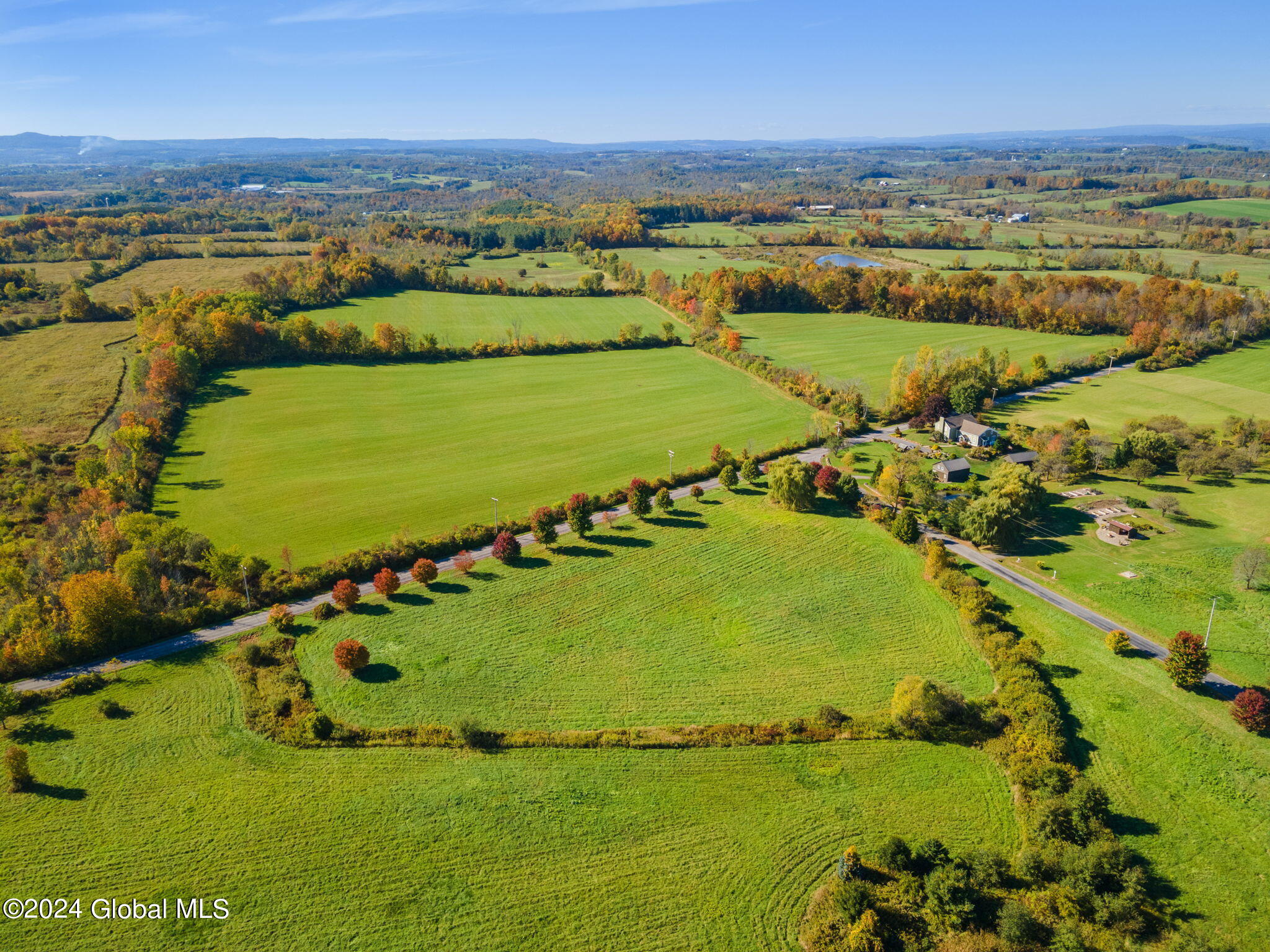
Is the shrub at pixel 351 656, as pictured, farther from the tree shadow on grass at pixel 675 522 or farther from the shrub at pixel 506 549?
the tree shadow on grass at pixel 675 522

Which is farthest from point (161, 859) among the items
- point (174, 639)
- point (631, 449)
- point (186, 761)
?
point (631, 449)

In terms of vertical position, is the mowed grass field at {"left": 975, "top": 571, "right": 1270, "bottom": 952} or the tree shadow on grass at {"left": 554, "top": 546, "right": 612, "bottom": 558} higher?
the tree shadow on grass at {"left": 554, "top": 546, "right": 612, "bottom": 558}

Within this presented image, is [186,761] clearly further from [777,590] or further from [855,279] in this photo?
[855,279]

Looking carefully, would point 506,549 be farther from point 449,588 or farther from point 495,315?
point 495,315

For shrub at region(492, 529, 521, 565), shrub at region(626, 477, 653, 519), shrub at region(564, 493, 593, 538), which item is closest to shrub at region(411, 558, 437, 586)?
shrub at region(492, 529, 521, 565)

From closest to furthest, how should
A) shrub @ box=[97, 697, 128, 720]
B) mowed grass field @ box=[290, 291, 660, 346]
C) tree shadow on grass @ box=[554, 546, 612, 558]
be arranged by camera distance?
1. shrub @ box=[97, 697, 128, 720]
2. tree shadow on grass @ box=[554, 546, 612, 558]
3. mowed grass field @ box=[290, 291, 660, 346]

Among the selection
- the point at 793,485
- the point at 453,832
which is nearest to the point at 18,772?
the point at 453,832

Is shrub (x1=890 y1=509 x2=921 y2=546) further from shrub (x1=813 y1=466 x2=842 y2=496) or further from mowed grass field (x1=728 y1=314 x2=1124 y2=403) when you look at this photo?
mowed grass field (x1=728 y1=314 x2=1124 y2=403)
